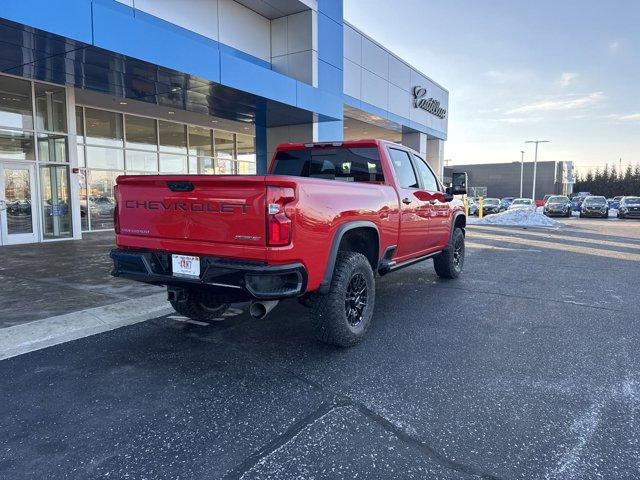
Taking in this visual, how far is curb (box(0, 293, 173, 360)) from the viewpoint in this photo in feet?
14.6

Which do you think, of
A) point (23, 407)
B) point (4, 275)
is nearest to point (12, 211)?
point (4, 275)

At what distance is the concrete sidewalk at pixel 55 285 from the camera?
220 inches

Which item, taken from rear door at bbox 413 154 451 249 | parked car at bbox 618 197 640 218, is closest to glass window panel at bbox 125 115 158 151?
rear door at bbox 413 154 451 249

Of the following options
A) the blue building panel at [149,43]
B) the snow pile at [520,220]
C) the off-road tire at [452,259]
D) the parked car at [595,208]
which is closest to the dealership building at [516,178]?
the parked car at [595,208]

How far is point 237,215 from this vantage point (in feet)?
11.7

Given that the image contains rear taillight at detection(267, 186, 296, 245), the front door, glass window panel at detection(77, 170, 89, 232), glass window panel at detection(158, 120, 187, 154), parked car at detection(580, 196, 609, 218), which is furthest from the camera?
parked car at detection(580, 196, 609, 218)

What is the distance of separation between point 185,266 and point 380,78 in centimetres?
1775

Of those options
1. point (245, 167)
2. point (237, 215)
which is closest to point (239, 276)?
point (237, 215)

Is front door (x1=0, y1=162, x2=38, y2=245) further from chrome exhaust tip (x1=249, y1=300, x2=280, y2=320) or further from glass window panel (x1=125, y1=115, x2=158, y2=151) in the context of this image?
chrome exhaust tip (x1=249, y1=300, x2=280, y2=320)

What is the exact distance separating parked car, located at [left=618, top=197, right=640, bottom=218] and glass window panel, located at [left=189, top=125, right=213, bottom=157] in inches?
1056

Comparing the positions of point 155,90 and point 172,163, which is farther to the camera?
point 172,163

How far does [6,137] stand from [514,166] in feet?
263

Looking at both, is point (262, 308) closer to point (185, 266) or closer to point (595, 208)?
point (185, 266)

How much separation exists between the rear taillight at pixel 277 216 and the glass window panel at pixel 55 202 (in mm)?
12742
